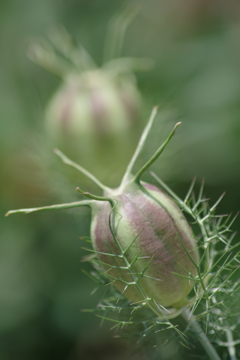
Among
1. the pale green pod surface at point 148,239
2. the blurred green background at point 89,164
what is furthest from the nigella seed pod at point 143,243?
the blurred green background at point 89,164

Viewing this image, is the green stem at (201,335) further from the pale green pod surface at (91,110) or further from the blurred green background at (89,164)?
the pale green pod surface at (91,110)

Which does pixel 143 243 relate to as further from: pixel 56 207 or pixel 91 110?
pixel 91 110

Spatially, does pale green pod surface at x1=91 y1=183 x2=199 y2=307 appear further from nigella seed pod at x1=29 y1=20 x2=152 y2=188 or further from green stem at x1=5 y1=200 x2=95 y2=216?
nigella seed pod at x1=29 y1=20 x2=152 y2=188

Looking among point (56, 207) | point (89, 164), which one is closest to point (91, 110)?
point (89, 164)

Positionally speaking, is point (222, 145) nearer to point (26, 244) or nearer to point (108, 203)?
point (26, 244)

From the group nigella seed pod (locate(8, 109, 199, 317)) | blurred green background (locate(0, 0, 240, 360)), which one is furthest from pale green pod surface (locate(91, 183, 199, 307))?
blurred green background (locate(0, 0, 240, 360))

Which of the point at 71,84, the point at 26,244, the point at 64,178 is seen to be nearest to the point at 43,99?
the point at 71,84

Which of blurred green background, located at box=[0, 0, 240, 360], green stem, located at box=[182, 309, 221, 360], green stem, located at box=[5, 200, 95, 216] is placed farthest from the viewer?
blurred green background, located at box=[0, 0, 240, 360]

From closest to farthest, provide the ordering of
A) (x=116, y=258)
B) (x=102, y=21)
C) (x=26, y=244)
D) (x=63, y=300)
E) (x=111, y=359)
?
(x=116, y=258) < (x=111, y=359) < (x=63, y=300) < (x=26, y=244) < (x=102, y=21)
